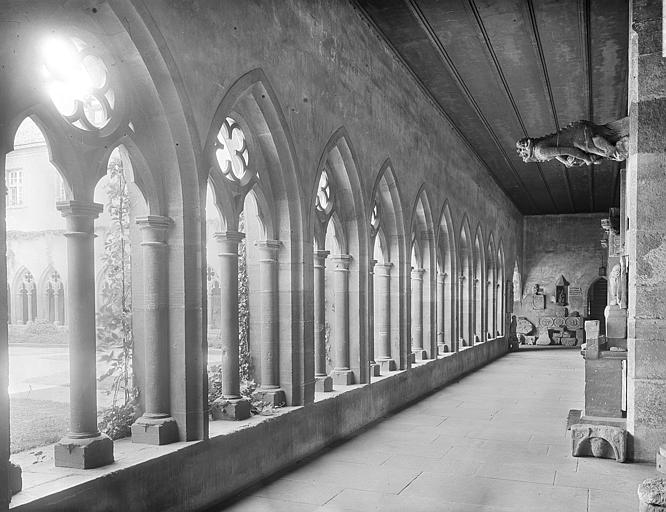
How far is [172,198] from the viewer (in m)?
3.92

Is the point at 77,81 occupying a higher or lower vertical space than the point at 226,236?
higher

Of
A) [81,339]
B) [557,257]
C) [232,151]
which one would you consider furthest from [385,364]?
[557,257]

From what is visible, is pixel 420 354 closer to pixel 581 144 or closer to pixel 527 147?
pixel 527 147

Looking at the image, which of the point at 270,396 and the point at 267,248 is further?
the point at 267,248

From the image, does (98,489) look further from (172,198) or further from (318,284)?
(318,284)

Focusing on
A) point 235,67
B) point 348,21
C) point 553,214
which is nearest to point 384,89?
point 348,21

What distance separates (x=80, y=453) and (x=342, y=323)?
3778mm

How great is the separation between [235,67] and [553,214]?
66.1 feet

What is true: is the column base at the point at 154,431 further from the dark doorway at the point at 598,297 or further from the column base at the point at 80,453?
the dark doorway at the point at 598,297

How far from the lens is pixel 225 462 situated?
419cm

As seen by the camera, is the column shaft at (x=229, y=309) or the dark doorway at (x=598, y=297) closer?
the column shaft at (x=229, y=309)

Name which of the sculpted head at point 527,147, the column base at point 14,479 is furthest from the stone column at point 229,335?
the sculpted head at point 527,147

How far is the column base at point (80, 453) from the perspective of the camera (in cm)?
325

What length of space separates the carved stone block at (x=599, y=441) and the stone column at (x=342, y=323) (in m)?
2.26
